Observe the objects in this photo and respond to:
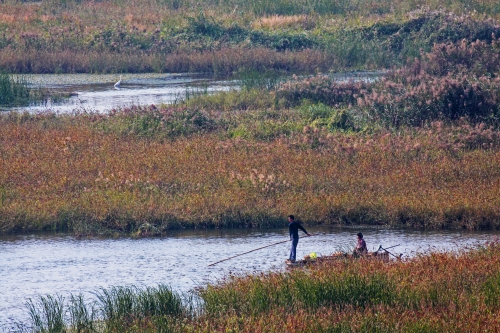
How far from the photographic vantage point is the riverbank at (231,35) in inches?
1469

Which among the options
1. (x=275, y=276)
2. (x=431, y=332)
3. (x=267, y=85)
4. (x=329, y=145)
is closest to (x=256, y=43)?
(x=267, y=85)

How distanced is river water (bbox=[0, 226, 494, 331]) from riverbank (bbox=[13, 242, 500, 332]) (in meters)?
1.54

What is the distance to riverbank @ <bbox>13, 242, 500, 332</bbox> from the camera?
36.9 ft

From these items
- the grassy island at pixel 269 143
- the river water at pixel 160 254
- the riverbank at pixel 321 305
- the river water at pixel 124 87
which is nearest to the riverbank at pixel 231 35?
the grassy island at pixel 269 143

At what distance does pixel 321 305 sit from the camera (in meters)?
12.3

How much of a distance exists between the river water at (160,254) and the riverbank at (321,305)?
1537 millimetres

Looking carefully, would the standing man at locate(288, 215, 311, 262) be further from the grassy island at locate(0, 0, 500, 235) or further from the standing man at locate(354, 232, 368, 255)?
the grassy island at locate(0, 0, 500, 235)

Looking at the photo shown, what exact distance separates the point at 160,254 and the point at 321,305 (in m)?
5.61

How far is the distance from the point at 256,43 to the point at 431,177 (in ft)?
69.3

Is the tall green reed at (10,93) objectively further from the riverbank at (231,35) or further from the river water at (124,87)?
the riverbank at (231,35)

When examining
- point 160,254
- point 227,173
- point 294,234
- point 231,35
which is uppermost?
point 231,35

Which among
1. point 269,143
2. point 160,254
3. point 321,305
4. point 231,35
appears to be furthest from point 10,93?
point 321,305

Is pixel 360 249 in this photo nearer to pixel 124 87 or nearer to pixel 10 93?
pixel 10 93

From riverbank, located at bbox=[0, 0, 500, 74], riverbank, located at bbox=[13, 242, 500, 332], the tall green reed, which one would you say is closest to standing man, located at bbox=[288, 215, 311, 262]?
riverbank, located at bbox=[13, 242, 500, 332]
